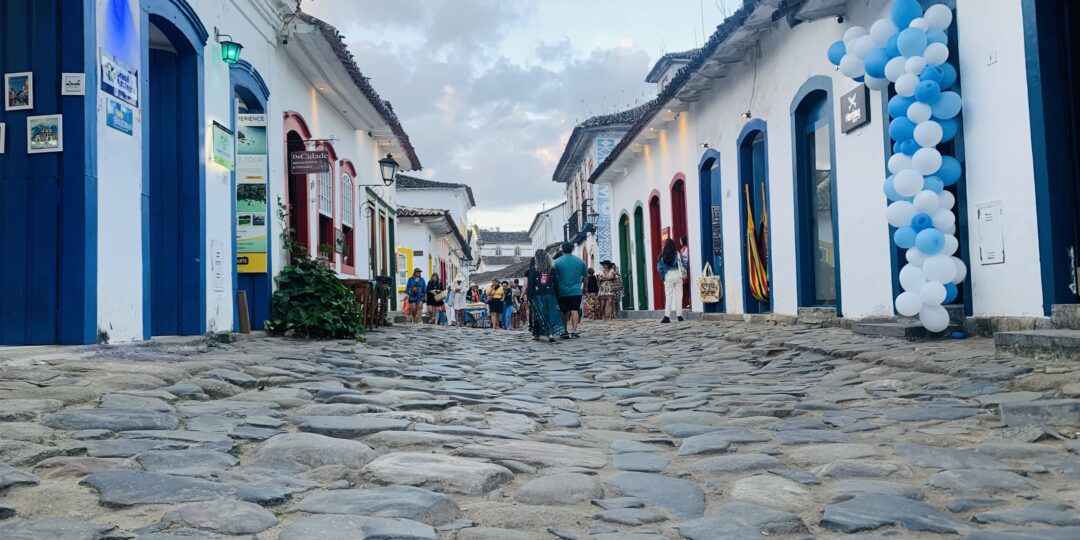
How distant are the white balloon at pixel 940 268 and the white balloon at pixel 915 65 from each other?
1506mm

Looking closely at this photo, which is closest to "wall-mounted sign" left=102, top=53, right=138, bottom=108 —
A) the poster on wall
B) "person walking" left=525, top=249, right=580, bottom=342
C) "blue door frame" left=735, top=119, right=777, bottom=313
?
the poster on wall

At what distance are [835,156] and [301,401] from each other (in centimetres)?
706

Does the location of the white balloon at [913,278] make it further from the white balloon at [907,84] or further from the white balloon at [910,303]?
the white balloon at [907,84]

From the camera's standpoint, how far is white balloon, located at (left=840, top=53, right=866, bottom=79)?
806 cm

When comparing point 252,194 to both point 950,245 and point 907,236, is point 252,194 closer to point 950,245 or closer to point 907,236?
point 907,236

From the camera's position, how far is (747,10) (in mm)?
10727

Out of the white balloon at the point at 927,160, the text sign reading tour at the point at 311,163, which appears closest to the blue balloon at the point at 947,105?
the white balloon at the point at 927,160

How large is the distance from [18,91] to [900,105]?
6.70 meters

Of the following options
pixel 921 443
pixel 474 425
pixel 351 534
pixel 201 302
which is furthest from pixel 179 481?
pixel 201 302

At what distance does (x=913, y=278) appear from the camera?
22.9ft

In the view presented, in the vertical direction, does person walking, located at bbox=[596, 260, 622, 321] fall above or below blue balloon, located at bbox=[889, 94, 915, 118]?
below

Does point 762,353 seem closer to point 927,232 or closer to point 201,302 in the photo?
point 927,232

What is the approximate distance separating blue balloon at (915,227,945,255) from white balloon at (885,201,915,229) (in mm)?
185

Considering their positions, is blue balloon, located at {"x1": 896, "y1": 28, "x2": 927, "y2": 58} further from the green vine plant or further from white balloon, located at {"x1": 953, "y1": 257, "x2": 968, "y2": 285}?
the green vine plant
